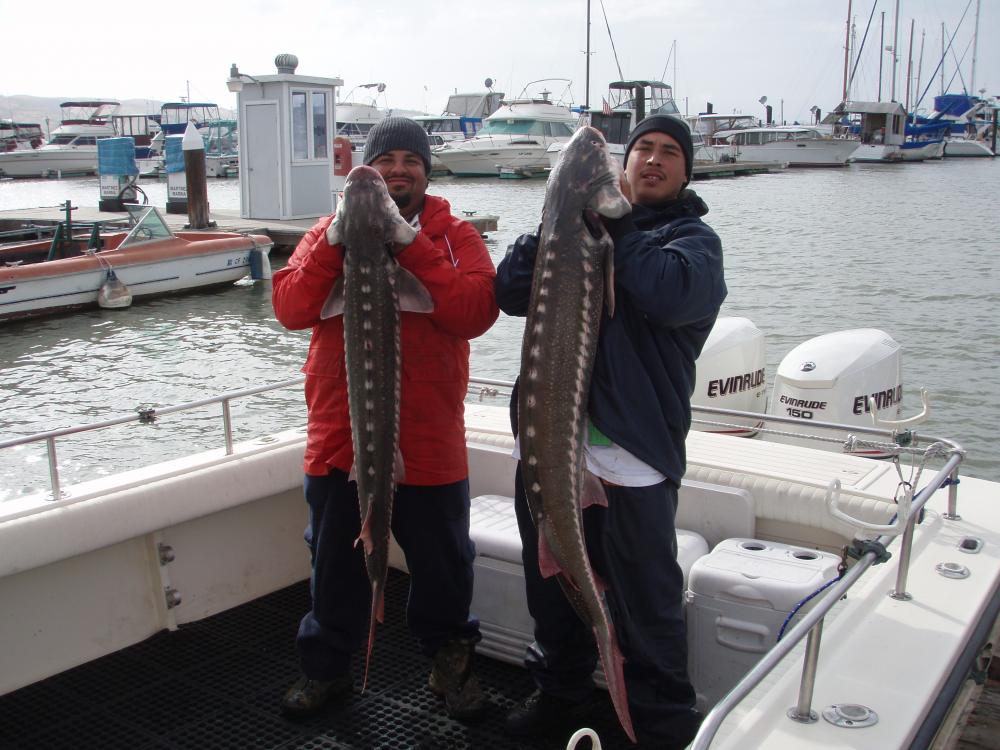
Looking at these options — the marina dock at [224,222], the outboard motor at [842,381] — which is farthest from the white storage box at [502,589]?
the marina dock at [224,222]

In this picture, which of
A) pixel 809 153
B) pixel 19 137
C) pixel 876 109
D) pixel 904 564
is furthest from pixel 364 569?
pixel 19 137

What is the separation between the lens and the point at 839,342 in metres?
6.01

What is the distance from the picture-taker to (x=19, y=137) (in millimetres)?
74500

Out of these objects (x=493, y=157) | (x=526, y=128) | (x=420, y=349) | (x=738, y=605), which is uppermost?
(x=526, y=128)

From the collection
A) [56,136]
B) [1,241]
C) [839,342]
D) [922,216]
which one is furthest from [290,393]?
[56,136]

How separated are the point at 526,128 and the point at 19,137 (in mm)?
45149

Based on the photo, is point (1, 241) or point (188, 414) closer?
point (188, 414)

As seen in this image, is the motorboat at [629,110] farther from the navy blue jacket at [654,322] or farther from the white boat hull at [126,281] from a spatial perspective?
the navy blue jacket at [654,322]

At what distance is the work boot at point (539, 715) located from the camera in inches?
117

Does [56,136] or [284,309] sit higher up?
[56,136]

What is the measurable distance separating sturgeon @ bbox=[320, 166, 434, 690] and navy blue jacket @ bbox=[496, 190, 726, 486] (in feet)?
1.08

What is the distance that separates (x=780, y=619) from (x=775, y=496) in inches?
25.3

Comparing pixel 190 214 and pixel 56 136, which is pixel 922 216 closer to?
pixel 190 214

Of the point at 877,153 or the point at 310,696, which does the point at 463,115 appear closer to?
the point at 877,153
